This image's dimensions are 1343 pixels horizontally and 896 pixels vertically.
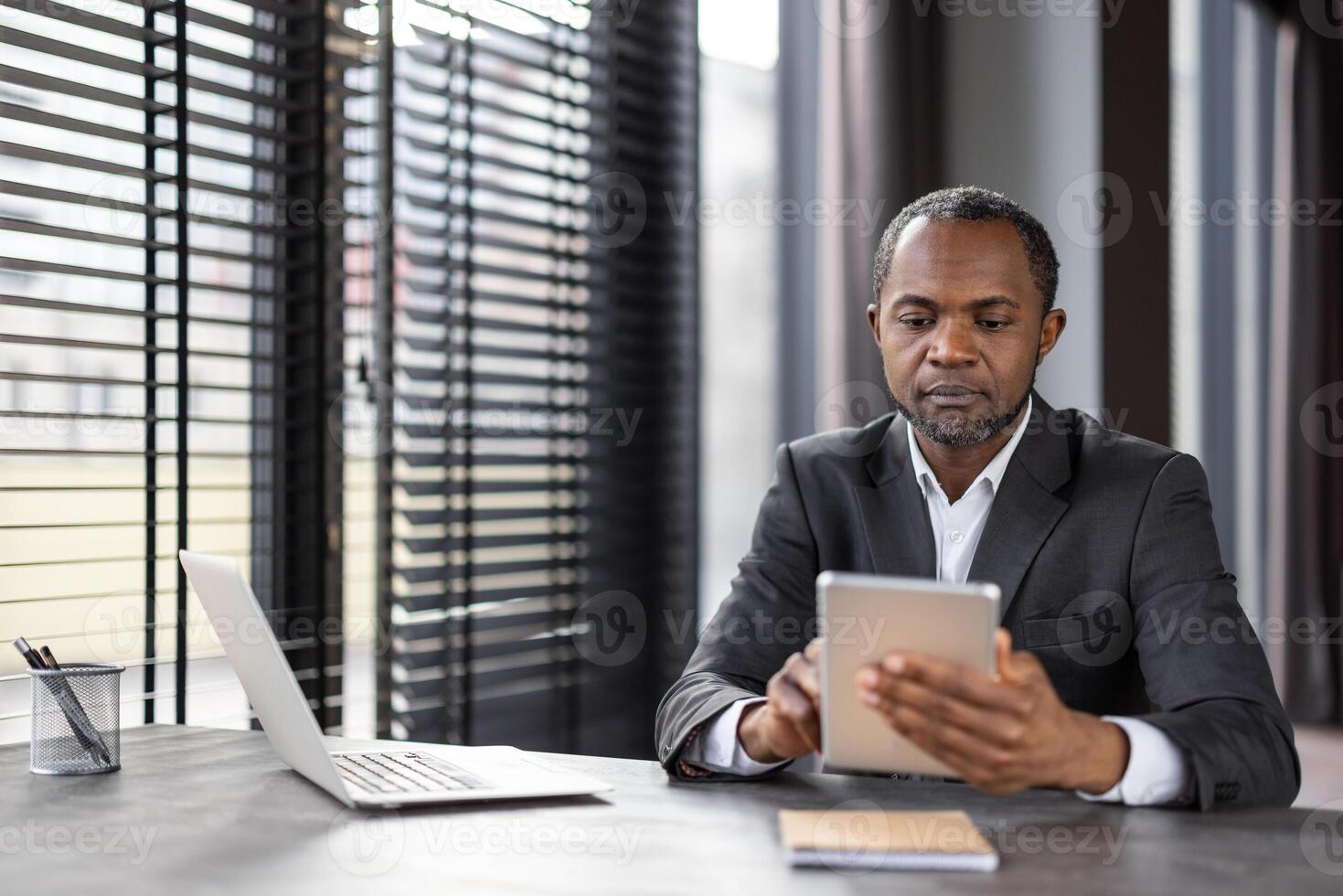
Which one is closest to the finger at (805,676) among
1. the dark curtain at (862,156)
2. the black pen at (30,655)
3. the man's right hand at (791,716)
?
the man's right hand at (791,716)

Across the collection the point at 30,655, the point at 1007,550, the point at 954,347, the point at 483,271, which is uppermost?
the point at 483,271

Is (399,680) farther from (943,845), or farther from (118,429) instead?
(943,845)

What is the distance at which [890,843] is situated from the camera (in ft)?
3.67

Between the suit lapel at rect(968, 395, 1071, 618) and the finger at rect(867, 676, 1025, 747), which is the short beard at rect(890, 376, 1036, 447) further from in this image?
the finger at rect(867, 676, 1025, 747)

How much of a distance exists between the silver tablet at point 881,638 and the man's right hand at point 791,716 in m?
0.09

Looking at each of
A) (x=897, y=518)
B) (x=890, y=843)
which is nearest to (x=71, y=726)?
(x=890, y=843)

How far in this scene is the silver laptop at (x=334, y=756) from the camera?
1277mm

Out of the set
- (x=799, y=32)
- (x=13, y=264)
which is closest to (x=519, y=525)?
(x=13, y=264)

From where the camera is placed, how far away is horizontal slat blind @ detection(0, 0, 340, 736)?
1.89 metres

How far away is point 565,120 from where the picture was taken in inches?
115

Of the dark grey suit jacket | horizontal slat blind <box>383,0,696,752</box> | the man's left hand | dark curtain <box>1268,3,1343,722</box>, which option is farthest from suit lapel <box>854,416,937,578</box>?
dark curtain <box>1268,3,1343,722</box>

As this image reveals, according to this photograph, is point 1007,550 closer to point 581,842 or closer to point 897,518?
point 897,518

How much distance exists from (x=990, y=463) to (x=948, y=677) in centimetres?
78

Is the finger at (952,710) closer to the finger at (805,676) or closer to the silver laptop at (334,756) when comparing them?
the finger at (805,676)
